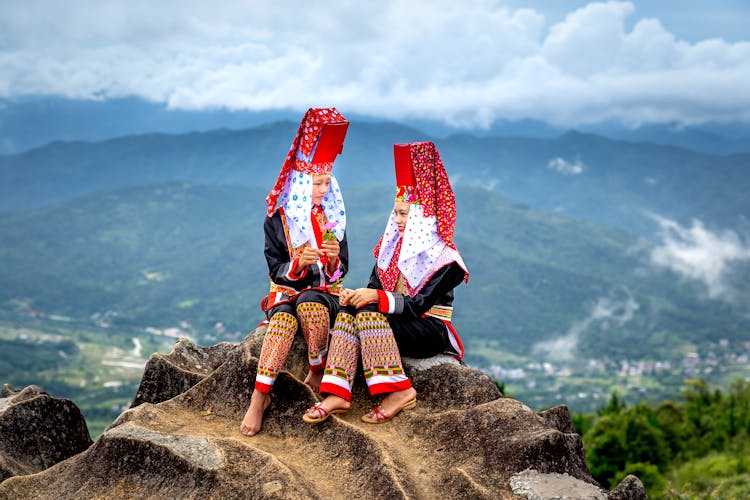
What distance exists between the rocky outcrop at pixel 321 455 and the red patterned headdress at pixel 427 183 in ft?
5.41

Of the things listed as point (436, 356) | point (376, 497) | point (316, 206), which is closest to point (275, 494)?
point (376, 497)

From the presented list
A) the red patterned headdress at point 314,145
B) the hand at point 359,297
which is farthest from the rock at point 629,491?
the red patterned headdress at point 314,145

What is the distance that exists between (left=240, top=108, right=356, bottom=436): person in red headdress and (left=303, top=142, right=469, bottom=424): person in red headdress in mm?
423

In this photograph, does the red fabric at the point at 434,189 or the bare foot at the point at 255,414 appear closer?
the bare foot at the point at 255,414

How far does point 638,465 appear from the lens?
70.5 ft

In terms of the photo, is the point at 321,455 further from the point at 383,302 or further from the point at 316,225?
the point at 316,225

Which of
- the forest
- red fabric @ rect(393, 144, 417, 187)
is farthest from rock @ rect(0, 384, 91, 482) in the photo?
the forest

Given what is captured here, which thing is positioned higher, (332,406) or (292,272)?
(292,272)

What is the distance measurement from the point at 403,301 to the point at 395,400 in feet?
3.08

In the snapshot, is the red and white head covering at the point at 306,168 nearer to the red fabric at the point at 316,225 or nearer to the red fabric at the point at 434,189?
the red fabric at the point at 316,225

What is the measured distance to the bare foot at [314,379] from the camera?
7359mm

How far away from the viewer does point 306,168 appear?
7.77 metres

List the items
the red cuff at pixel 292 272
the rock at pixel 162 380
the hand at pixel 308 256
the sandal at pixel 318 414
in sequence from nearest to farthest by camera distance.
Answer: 1. the sandal at pixel 318 414
2. the hand at pixel 308 256
3. the red cuff at pixel 292 272
4. the rock at pixel 162 380

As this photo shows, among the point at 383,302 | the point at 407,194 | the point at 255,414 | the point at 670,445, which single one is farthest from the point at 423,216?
the point at 670,445
